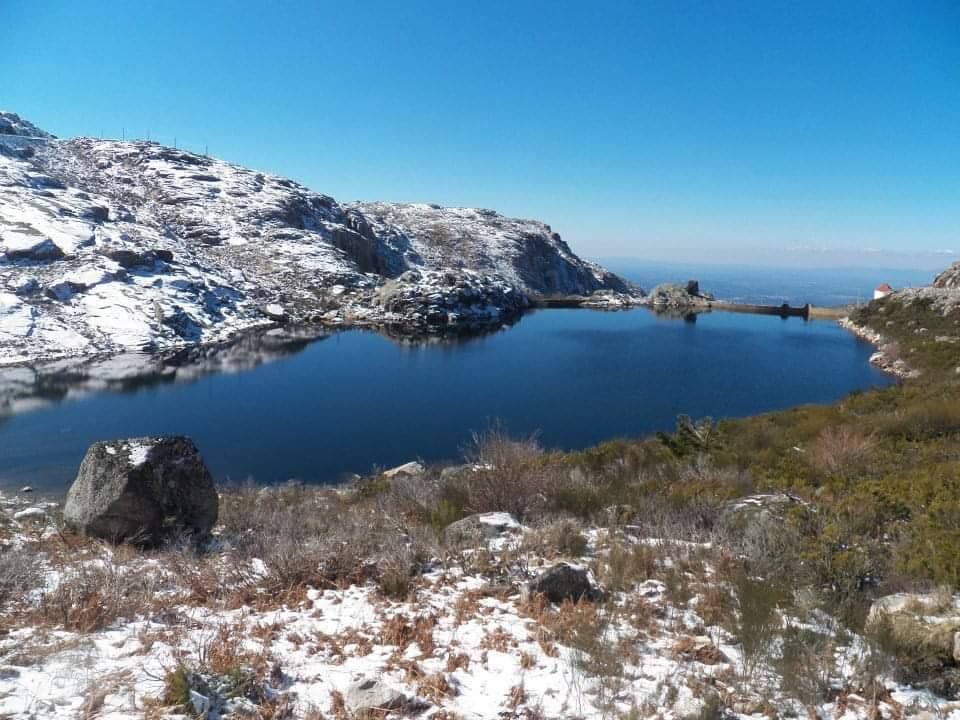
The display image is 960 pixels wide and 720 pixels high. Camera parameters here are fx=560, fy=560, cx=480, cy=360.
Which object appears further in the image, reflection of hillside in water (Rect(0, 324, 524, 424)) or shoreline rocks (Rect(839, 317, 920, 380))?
shoreline rocks (Rect(839, 317, 920, 380))

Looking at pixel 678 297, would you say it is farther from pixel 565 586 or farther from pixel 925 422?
pixel 565 586

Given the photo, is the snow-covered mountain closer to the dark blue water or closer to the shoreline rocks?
the dark blue water

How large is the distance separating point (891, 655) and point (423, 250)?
289ft

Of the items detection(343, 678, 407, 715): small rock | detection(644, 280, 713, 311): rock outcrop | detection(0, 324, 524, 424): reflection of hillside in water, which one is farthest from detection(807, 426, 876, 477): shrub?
detection(644, 280, 713, 311): rock outcrop

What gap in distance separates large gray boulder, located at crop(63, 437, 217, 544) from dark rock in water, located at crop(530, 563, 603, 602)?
227 inches

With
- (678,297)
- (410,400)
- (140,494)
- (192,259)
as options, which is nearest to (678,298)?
(678,297)

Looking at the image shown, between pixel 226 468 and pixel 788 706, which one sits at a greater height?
pixel 788 706

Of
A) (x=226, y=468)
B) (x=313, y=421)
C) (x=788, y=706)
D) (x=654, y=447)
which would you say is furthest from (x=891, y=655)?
(x=313, y=421)

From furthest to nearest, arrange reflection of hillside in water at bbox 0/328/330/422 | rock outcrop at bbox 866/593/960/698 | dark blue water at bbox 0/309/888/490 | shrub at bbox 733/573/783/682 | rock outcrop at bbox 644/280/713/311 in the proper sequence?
rock outcrop at bbox 644/280/713/311
reflection of hillside in water at bbox 0/328/330/422
dark blue water at bbox 0/309/888/490
shrub at bbox 733/573/783/682
rock outcrop at bbox 866/593/960/698

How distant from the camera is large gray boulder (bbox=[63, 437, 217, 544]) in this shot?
8133mm

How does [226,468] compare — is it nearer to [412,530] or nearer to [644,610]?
[412,530]

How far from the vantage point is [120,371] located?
27625 millimetres

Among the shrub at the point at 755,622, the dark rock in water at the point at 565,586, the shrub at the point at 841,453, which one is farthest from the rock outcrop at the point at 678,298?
the dark rock in water at the point at 565,586

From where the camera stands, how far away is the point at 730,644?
444cm
